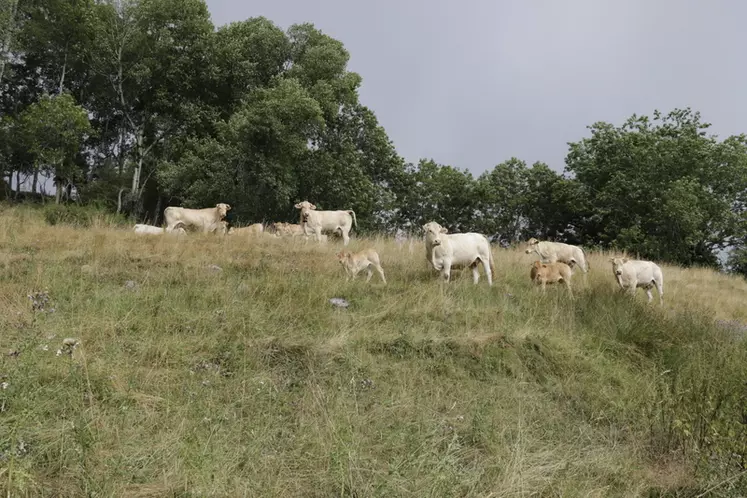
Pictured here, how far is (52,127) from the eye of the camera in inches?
904

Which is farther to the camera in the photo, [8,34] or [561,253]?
[8,34]

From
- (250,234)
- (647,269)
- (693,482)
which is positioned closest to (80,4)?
(250,234)

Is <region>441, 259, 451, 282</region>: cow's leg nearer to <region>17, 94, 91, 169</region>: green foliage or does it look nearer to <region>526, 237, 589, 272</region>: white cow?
<region>526, 237, 589, 272</region>: white cow

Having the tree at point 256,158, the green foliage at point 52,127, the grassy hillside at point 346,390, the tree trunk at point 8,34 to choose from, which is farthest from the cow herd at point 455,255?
the tree trunk at point 8,34

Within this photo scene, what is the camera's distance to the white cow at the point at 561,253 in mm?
14742

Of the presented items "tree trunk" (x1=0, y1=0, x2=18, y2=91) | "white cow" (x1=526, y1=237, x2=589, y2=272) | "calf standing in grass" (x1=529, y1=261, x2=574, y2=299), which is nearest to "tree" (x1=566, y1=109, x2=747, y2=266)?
"white cow" (x1=526, y1=237, x2=589, y2=272)

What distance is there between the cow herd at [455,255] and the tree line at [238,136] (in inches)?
233

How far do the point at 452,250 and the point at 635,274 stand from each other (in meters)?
5.31

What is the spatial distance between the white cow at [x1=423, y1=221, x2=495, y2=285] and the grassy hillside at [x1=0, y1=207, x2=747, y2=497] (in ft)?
3.73

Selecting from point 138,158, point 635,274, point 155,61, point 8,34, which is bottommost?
point 635,274

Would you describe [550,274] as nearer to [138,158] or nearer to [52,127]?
[52,127]

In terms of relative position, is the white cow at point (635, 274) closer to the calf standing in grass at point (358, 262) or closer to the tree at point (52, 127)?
the calf standing in grass at point (358, 262)

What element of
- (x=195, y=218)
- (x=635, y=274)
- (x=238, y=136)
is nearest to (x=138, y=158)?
(x=238, y=136)

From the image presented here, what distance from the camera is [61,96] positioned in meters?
23.4
